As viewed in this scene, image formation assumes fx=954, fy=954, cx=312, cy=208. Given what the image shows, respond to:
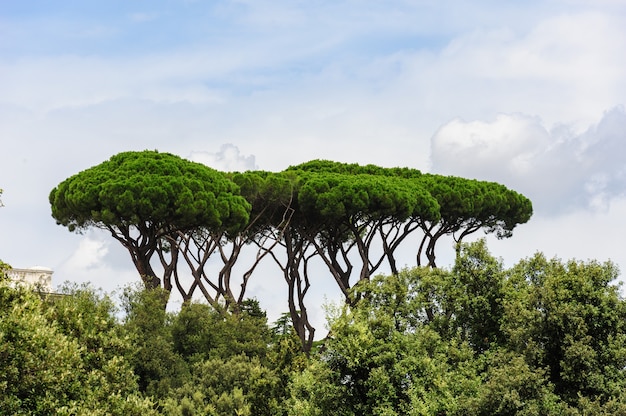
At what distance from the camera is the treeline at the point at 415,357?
74.7 feet

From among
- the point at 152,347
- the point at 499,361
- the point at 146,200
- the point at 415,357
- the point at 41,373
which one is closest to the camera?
the point at 41,373

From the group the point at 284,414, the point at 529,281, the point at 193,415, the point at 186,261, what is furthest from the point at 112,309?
the point at 529,281

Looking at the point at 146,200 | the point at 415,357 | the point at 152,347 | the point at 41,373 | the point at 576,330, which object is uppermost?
the point at 146,200

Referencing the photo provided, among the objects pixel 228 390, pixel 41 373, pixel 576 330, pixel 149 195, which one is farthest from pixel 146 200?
pixel 41 373

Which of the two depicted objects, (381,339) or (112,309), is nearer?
(381,339)

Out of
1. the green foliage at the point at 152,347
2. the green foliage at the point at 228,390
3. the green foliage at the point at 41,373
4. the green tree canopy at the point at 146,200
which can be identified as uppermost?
the green tree canopy at the point at 146,200

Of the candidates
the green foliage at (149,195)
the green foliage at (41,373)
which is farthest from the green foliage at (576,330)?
the green foliage at (149,195)

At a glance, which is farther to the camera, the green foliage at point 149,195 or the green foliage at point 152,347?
the green foliage at point 149,195

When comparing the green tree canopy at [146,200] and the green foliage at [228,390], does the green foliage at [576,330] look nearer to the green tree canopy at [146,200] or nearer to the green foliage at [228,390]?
the green foliage at [228,390]

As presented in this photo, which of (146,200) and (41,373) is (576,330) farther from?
(146,200)

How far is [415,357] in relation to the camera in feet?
84.6

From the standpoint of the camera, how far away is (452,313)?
30375 mm

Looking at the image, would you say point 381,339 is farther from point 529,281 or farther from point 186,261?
point 186,261

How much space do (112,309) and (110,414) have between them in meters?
12.5
